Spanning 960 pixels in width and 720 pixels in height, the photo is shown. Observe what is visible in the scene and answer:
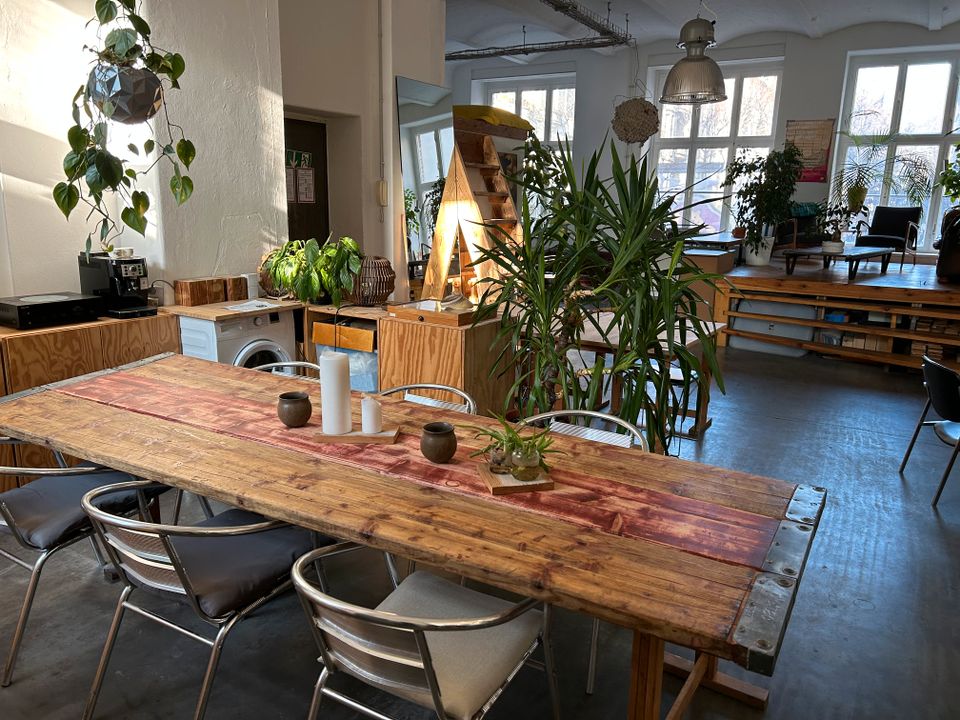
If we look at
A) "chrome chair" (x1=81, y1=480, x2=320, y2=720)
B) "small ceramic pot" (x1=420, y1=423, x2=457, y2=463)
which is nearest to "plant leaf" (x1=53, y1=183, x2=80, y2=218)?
"chrome chair" (x1=81, y1=480, x2=320, y2=720)

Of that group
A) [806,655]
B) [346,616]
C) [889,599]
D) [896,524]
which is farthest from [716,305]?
[346,616]

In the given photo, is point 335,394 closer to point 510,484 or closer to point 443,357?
point 510,484

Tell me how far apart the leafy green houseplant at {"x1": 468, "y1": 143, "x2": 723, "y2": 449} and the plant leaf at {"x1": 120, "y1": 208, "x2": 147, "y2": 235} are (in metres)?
2.02

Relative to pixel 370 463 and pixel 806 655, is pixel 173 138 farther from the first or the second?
pixel 806 655

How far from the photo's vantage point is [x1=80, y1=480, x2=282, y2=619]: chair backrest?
1645 millimetres

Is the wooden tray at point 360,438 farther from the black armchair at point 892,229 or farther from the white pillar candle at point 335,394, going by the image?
the black armchair at point 892,229

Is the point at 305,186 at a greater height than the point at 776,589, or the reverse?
the point at 305,186

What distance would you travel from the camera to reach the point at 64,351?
3.40m

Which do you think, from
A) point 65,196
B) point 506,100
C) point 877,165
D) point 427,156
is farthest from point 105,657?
point 506,100

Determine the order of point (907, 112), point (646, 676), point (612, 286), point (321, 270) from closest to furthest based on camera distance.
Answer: point (646, 676)
point (612, 286)
point (321, 270)
point (907, 112)

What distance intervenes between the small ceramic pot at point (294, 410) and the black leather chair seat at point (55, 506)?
640 millimetres

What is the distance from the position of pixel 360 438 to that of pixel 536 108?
37.4ft

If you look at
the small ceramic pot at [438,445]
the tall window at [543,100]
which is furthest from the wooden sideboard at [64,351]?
the tall window at [543,100]

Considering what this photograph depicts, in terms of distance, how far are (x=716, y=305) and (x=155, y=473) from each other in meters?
6.64
